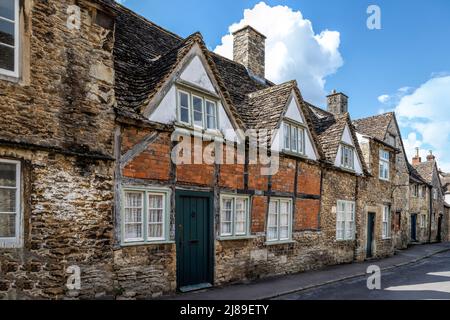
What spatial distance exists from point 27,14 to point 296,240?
10.7m

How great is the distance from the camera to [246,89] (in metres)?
14.8

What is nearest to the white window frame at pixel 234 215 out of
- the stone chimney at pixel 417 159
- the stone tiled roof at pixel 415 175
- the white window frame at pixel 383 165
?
the white window frame at pixel 383 165

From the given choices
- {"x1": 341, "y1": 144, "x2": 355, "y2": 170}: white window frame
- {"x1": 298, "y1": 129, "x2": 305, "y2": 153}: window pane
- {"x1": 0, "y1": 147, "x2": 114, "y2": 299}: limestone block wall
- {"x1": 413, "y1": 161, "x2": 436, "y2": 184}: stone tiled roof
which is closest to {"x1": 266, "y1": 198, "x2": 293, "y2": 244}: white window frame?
{"x1": 298, "y1": 129, "x2": 305, "y2": 153}: window pane

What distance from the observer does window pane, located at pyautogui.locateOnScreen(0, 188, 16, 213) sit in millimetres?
6215

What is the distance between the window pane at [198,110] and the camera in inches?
389

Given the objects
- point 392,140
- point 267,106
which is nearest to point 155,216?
point 267,106

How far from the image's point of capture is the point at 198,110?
9.99 m

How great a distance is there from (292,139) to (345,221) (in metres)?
5.87

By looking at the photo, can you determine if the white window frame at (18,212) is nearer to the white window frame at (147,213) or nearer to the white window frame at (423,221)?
the white window frame at (147,213)

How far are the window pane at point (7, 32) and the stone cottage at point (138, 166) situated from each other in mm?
32

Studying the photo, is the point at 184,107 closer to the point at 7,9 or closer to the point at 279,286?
the point at 7,9

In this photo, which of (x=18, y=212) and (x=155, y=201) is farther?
(x=155, y=201)

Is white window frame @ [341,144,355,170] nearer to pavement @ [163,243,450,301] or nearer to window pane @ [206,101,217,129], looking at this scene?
pavement @ [163,243,450,301]
